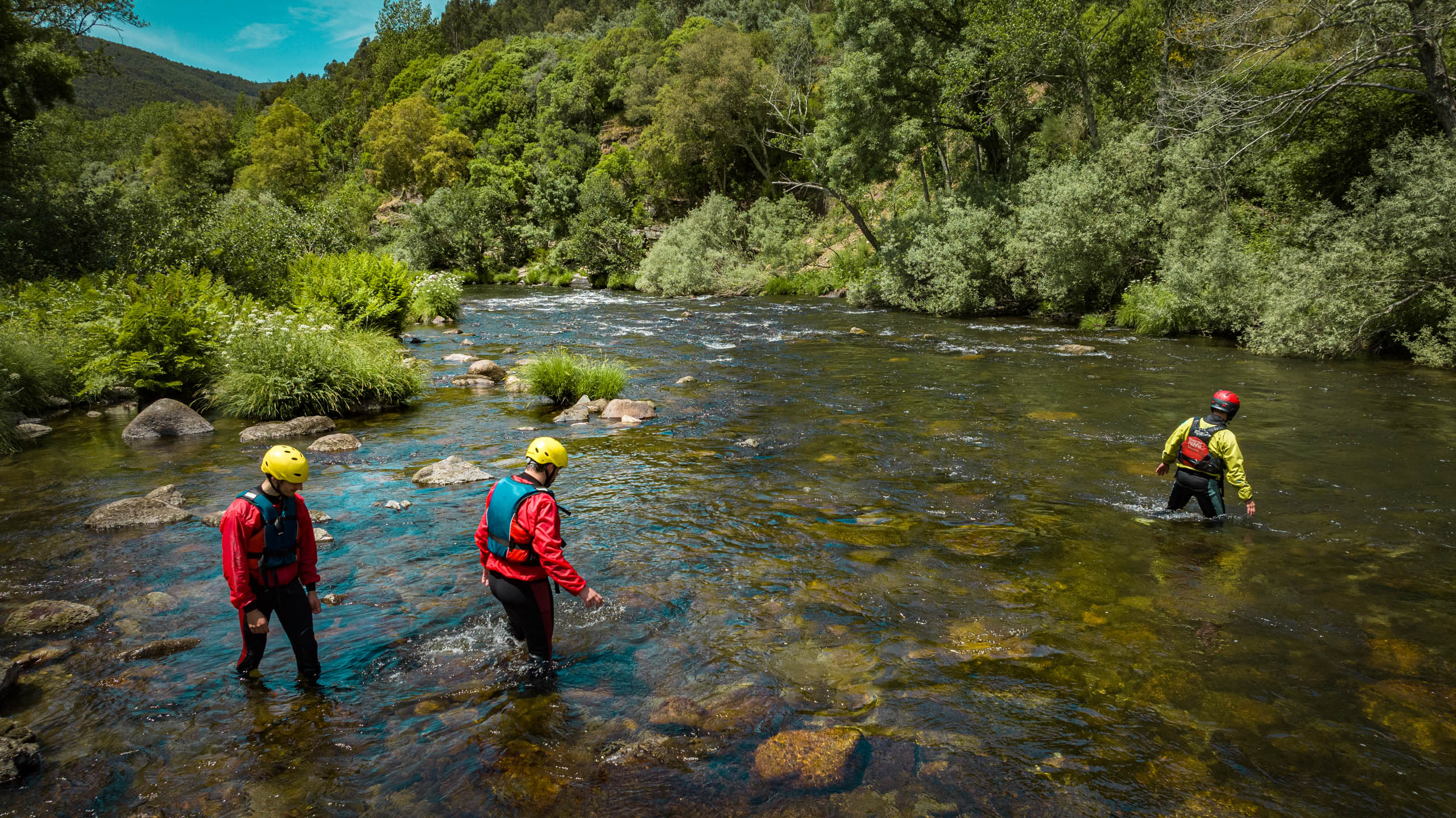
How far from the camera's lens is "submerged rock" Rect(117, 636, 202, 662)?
6066mm

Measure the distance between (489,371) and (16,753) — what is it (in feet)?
47.0

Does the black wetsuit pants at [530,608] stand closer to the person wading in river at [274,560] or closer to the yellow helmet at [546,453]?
the yellow helmet at [546,453]

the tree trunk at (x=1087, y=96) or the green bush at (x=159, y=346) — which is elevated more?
the tree trunk at (x=1087, y=96)

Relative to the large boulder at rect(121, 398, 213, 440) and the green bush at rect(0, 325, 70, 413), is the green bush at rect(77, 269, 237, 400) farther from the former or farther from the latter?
the large boulder at rect(121, 398, 213, 440)

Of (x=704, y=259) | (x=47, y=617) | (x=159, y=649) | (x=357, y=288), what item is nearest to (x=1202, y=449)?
(x=159, y=649)

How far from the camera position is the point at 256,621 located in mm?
5395

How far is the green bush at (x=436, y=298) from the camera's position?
1096 inches

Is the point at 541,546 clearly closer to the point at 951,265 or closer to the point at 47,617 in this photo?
the point at 47,617

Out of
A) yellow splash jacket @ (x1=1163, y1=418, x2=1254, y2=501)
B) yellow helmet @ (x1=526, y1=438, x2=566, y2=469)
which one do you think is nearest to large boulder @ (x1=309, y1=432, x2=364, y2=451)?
yellow helmet @ (x1=526, y1=438, x2=566, y2=469)

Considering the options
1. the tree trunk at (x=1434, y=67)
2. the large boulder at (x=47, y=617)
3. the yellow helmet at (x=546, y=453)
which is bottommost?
the large boulder at (x=47, y=617)

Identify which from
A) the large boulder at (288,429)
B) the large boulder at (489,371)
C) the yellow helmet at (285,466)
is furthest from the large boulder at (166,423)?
the yellow helmet at (285,466)

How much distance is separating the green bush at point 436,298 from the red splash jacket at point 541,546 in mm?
23580

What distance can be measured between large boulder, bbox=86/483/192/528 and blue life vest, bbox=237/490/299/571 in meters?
5.01

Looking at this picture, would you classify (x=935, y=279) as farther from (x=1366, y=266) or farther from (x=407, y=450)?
(x=407, y=450)
